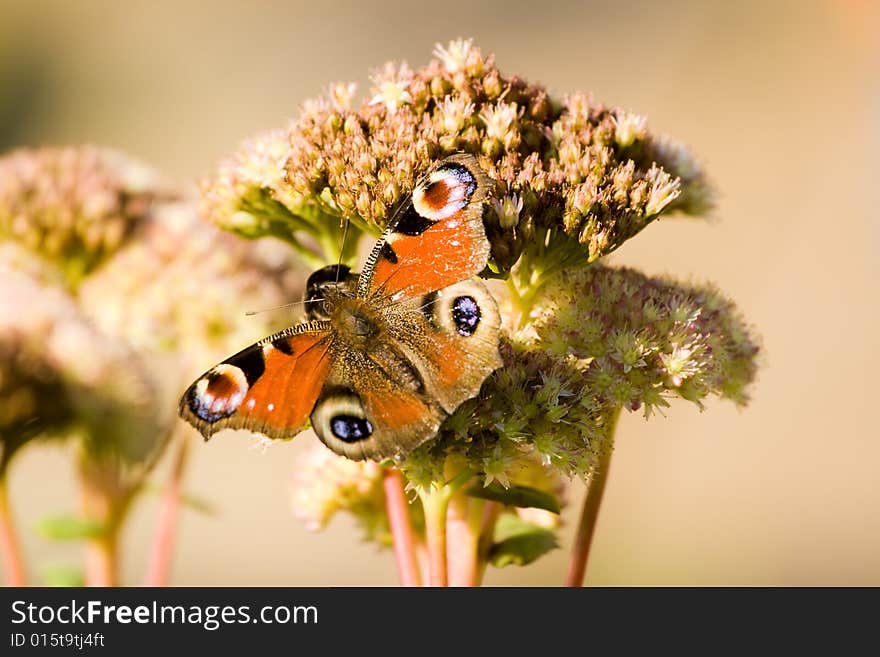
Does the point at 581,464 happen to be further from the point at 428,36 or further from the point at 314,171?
the point at 428,36

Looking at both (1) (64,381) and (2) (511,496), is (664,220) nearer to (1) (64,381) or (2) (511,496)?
(1) (64,381)

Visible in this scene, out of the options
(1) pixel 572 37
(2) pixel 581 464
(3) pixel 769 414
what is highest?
(1) pixel 572 37

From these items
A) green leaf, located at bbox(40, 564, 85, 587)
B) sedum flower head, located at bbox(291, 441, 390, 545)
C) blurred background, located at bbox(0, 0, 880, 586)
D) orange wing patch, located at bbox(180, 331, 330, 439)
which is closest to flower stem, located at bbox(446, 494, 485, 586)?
sedum flower head, located at bbox(291, 441, 390, 545)

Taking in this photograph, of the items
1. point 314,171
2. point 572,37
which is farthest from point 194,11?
point 314,171

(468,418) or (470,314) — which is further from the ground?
(470,314)

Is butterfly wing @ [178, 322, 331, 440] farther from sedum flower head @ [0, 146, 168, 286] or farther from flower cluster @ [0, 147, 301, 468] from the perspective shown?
sedum flower head @ [0, 146, 168, 286]


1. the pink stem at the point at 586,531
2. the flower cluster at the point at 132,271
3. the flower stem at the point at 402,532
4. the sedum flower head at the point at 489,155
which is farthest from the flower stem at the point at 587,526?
the flower cluster at the point at 132,271

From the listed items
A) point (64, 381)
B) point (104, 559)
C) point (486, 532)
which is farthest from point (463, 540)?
point (64, 381)
